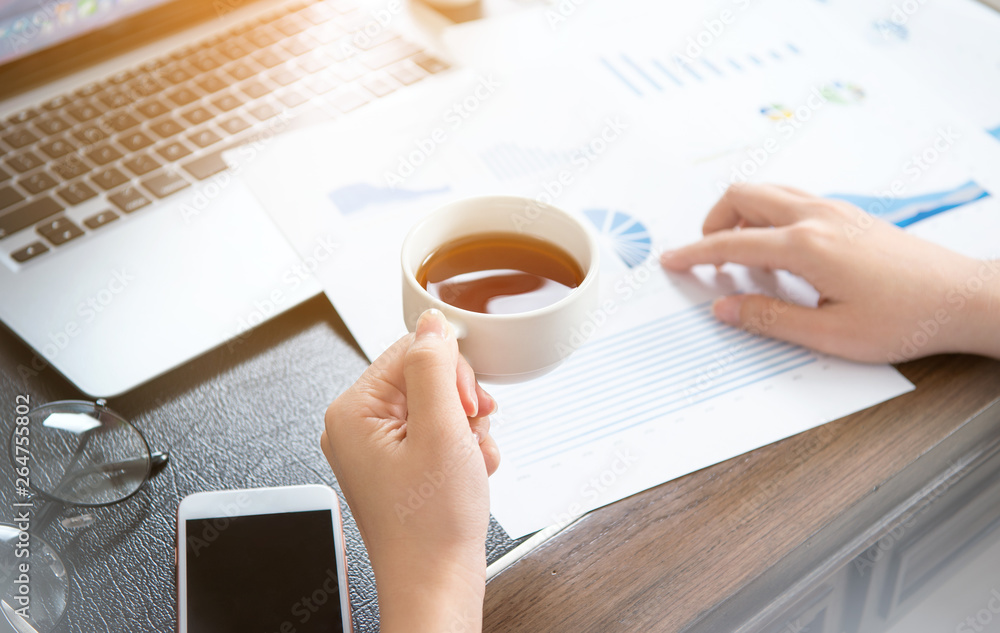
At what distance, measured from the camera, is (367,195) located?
2.59 feet

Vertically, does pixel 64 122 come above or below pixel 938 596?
above

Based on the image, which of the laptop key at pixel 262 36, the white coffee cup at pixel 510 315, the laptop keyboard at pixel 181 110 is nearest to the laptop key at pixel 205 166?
the laptop keyboard at pixel 181 110

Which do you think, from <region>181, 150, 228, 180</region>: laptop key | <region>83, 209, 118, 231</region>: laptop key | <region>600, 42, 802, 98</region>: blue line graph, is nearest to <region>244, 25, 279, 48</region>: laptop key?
<region>181, 150, 228, 180</region>: laptop key

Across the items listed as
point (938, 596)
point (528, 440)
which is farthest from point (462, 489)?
point (938, 596)

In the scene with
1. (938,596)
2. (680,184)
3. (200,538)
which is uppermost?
(680,184)

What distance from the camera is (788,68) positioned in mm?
950

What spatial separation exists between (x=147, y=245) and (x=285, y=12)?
0.42 metres

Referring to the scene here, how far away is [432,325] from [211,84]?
57cm

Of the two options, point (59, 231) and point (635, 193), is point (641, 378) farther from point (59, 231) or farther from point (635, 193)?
point (59, 231)

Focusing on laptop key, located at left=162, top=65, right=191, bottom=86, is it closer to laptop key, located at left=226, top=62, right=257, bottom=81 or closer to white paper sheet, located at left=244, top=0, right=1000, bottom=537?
laptop key, located at left=226, top=62, right=257, bottom=81

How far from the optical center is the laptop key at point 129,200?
76 centimetres

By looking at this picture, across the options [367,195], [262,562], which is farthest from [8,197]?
[262,562]

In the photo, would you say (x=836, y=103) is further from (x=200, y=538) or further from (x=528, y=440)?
(x=200, y=538)

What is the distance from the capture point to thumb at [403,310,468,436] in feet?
1.52
